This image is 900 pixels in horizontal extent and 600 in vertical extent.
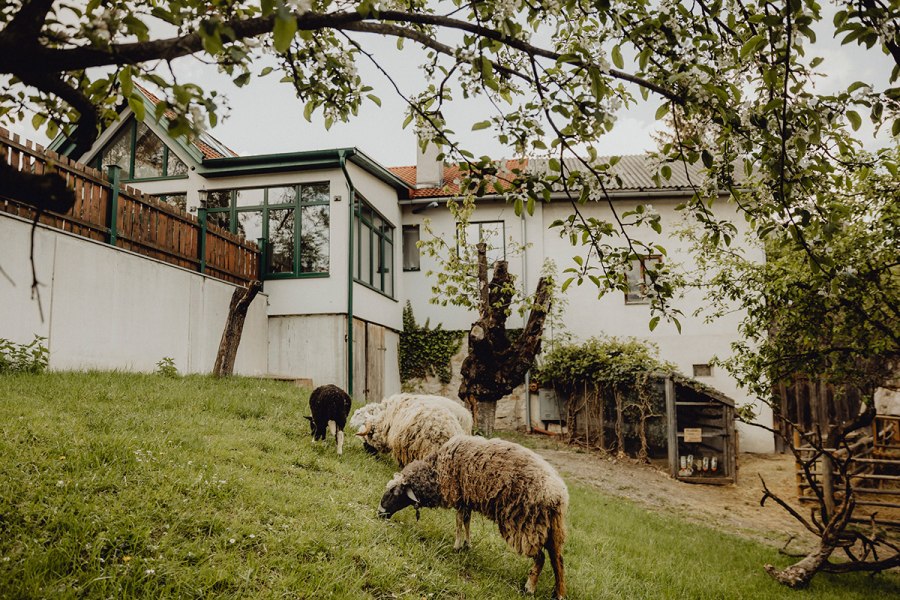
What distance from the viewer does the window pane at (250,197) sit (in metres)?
16.5

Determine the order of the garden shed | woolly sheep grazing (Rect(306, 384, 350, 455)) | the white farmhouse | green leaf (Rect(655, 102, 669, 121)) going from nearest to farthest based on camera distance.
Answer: green leaf (Rect(655, 102, 669, 121)) < woolly sheep grazing (Rect(306, 384, 350, 455)) < the garden shed < the white farmhouse

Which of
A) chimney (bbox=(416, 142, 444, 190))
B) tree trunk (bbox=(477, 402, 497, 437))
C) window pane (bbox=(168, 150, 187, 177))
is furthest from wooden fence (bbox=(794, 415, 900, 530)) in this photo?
window pane (bbox=(168, 150, 187, 177))

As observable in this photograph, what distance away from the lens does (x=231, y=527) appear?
190 inches

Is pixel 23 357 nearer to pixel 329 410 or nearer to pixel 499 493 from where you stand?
pixel 329 410

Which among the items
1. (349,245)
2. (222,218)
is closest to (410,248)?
(349,245)

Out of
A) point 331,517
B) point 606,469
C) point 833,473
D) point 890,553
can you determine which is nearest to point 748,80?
point 331,517

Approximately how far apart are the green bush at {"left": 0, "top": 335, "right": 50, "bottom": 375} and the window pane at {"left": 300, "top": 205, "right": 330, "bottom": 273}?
23.7ft

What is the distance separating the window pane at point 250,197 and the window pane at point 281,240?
47 cm

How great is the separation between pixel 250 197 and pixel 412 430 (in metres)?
11.0

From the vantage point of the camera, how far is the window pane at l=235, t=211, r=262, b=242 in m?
Result: 16.6

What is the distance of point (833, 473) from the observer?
30.7 feet

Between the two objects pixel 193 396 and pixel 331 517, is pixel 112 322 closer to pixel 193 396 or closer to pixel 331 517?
pixel 193 396

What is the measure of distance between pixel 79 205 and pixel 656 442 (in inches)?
555

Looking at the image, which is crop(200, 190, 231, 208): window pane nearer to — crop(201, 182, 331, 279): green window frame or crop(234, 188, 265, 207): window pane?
crop(201, 182, 331, 279): green window frame
